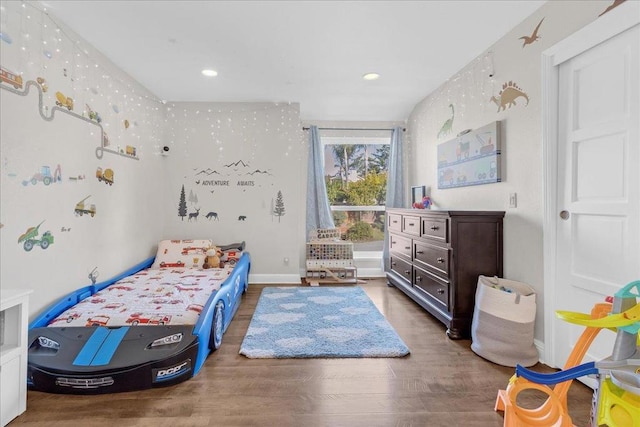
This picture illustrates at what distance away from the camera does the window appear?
4855 millimetres

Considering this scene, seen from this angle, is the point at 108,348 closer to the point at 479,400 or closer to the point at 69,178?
the point at 69,178

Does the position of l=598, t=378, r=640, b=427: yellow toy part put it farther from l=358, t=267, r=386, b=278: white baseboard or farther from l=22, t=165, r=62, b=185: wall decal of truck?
l=358, t=267, r=386, b=278: white baseboard

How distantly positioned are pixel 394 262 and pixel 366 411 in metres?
2.45

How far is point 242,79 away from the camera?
3.36 metres

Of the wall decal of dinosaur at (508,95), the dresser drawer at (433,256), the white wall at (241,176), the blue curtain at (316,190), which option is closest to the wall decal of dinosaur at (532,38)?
the wall decal of dinosaur at (508,95)

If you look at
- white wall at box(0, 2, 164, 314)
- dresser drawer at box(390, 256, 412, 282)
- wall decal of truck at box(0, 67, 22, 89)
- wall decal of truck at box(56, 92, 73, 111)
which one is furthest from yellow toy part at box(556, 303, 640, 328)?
wall decal of truck at box(56, 92, 73, 111)

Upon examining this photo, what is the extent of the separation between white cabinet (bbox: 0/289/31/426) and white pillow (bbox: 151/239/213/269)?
2.08 m

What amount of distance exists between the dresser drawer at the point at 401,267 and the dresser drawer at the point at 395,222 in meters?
0.37

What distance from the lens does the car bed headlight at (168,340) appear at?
1873 millimetres

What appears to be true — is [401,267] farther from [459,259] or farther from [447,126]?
Answer: [447,126]

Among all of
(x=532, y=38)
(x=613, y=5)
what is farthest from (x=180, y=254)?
(x=613, y=5)

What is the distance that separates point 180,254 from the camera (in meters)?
3.73

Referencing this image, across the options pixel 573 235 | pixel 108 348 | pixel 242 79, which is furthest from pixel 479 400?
pixel 242 79

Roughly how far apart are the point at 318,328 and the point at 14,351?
1879 mm
